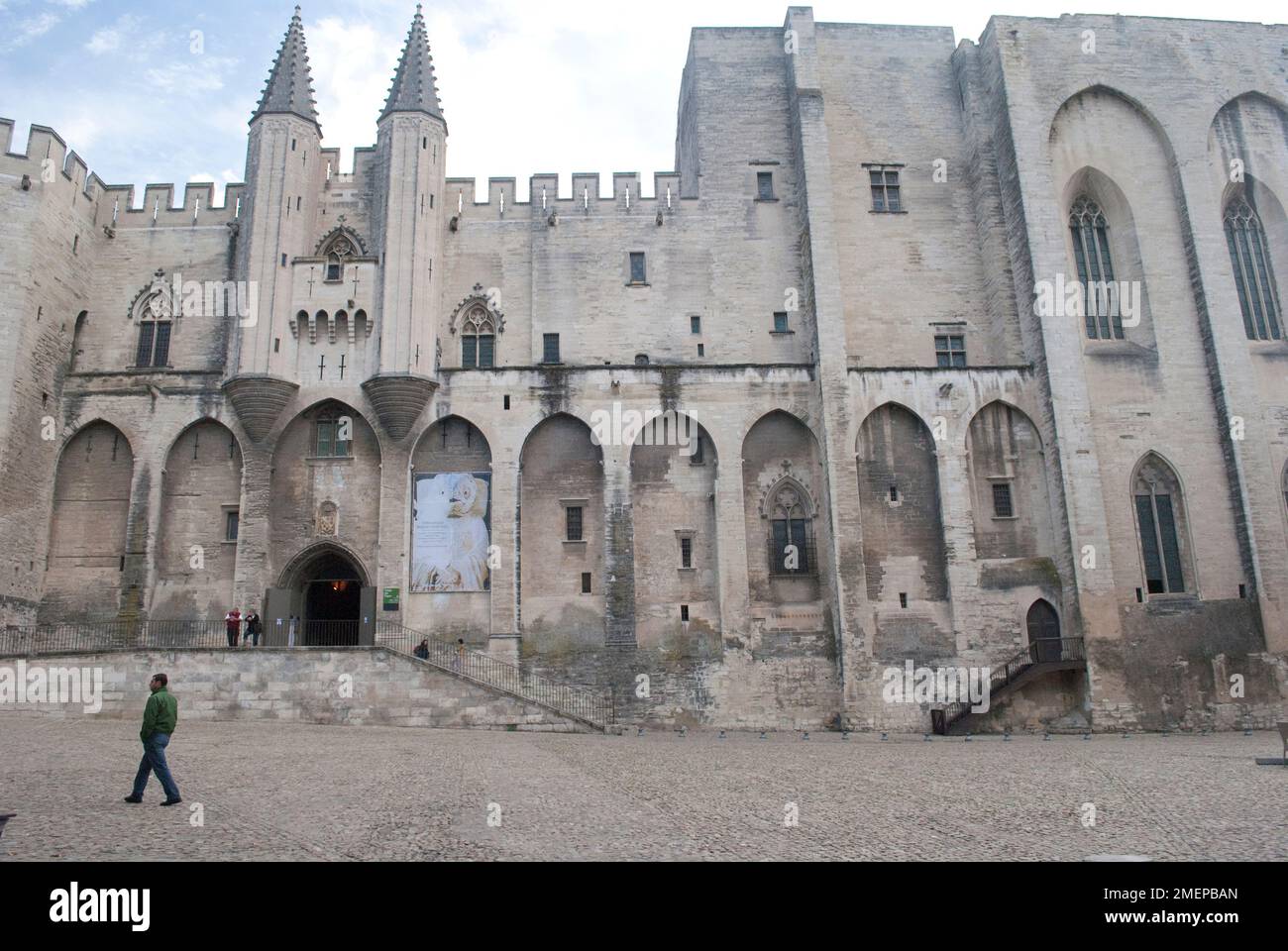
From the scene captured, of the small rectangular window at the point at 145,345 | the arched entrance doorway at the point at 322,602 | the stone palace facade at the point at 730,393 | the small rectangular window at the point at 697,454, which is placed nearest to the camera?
the arched entrance doorway at the point at 322,602

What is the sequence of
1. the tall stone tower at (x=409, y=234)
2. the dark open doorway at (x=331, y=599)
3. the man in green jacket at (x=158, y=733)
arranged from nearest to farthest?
the man in green jacket at (x=158, y=733), the tall stone tower at (x=409, y=234), the dark open doorway at (x=331, y=599)

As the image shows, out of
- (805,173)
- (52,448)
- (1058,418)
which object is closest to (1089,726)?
(1058,418)

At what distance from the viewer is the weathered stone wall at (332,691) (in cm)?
2247

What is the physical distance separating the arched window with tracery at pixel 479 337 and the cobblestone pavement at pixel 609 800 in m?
13.0

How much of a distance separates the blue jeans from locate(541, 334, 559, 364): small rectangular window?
19717 mm

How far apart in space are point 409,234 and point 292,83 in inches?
231

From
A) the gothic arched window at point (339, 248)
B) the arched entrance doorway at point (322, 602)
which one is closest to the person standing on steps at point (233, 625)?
the arched entrance doorway at point (322, 602)

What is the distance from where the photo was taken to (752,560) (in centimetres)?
2753

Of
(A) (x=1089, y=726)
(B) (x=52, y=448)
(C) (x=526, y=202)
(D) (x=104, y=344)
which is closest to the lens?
(A) (x=1089, y=726)

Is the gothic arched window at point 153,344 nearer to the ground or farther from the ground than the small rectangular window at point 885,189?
nearer to the ground

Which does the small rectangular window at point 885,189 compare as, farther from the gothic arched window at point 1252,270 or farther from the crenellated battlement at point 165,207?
the crenellated battlement at point 165,207

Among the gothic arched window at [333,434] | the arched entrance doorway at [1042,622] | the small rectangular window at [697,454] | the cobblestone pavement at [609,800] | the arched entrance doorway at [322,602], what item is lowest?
the cobblestone pavement at [609,800]

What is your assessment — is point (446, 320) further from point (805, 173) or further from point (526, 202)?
point (805, 173)

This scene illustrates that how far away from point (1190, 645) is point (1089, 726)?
3.78 meters
